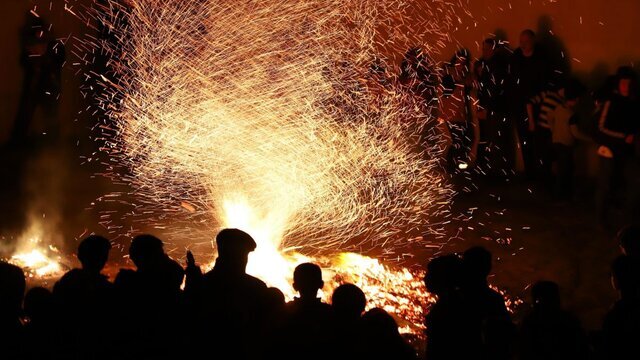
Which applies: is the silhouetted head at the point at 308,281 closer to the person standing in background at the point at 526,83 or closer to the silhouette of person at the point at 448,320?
→ the silhouette of person at the point at 448,320

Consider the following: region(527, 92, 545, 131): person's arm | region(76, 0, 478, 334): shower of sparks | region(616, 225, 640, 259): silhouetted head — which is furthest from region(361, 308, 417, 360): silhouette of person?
region(527, 92, 545, 131): person's arm

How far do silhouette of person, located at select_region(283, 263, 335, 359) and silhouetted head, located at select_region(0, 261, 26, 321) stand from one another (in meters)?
1.32

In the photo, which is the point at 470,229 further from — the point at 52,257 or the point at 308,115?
the point at 52,257

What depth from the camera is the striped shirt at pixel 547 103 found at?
1066 centimetres

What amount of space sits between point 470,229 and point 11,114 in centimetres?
796

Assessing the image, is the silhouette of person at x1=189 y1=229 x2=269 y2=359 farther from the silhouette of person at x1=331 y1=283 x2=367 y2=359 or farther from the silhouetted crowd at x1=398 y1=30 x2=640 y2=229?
the silhouetted crowd at x1=398 y1=30 x2=640 y2=229

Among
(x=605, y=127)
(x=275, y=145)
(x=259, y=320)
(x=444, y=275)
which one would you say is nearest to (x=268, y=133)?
(x=275, y=145)

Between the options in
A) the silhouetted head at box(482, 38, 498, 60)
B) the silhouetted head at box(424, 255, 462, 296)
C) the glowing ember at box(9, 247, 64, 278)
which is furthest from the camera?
the silhouetted head at box(482, 38, 498, 60)

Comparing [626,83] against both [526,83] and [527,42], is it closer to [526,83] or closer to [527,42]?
[526,83]

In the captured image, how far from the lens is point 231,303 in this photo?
4.30 meters

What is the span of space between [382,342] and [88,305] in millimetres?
1527

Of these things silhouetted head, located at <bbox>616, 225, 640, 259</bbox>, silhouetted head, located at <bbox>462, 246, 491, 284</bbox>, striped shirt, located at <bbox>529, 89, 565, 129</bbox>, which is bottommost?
silhouetted head, located at <bbox>462, 246, 491, 284</bbox>

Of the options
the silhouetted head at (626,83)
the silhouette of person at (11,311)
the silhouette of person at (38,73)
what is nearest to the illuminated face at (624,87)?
the silhouetted head at (626,83)

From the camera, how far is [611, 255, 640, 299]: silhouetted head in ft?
14.7
